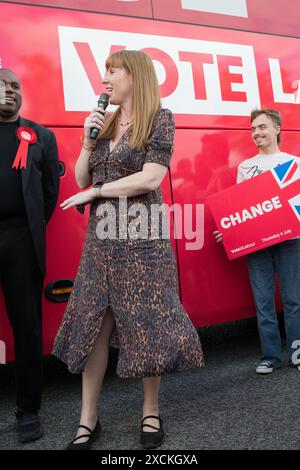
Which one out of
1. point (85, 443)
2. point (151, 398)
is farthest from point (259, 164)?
Result: point (85, 443)

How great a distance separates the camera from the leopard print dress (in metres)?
2.07

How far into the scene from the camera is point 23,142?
235 centimetres

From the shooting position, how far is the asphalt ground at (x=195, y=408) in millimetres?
2238

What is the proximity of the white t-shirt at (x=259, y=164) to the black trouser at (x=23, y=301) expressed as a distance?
1448mm

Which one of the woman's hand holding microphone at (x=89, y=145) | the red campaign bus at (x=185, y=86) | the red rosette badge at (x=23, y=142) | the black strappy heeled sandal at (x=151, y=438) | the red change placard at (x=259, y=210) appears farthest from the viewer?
the red change placard at (x=259, y=210)

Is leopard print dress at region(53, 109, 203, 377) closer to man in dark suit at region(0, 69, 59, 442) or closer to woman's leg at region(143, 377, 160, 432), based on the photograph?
woman's leg at region(143, 377, 160, 432)

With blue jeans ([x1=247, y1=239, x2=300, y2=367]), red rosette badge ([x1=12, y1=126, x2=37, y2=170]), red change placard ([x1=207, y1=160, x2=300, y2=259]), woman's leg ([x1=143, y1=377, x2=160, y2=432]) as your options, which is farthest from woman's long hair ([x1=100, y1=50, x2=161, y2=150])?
blue jeans ([x1=247, y1=239, x2=300, y2=367])

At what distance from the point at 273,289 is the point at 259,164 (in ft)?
2.52

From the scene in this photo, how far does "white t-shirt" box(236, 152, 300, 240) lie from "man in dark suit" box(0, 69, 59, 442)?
1324 mm

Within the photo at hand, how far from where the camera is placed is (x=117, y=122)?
2258 millimetres

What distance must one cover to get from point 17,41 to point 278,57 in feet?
5.65

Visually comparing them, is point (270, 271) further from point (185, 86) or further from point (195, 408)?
point (185, 86)

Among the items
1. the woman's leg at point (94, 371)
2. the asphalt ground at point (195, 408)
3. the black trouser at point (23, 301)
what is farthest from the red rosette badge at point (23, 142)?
the asphalt ground at point (195, 408)

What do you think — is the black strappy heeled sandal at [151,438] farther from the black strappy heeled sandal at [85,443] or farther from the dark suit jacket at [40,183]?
the dark suit jacket at [40,183]
